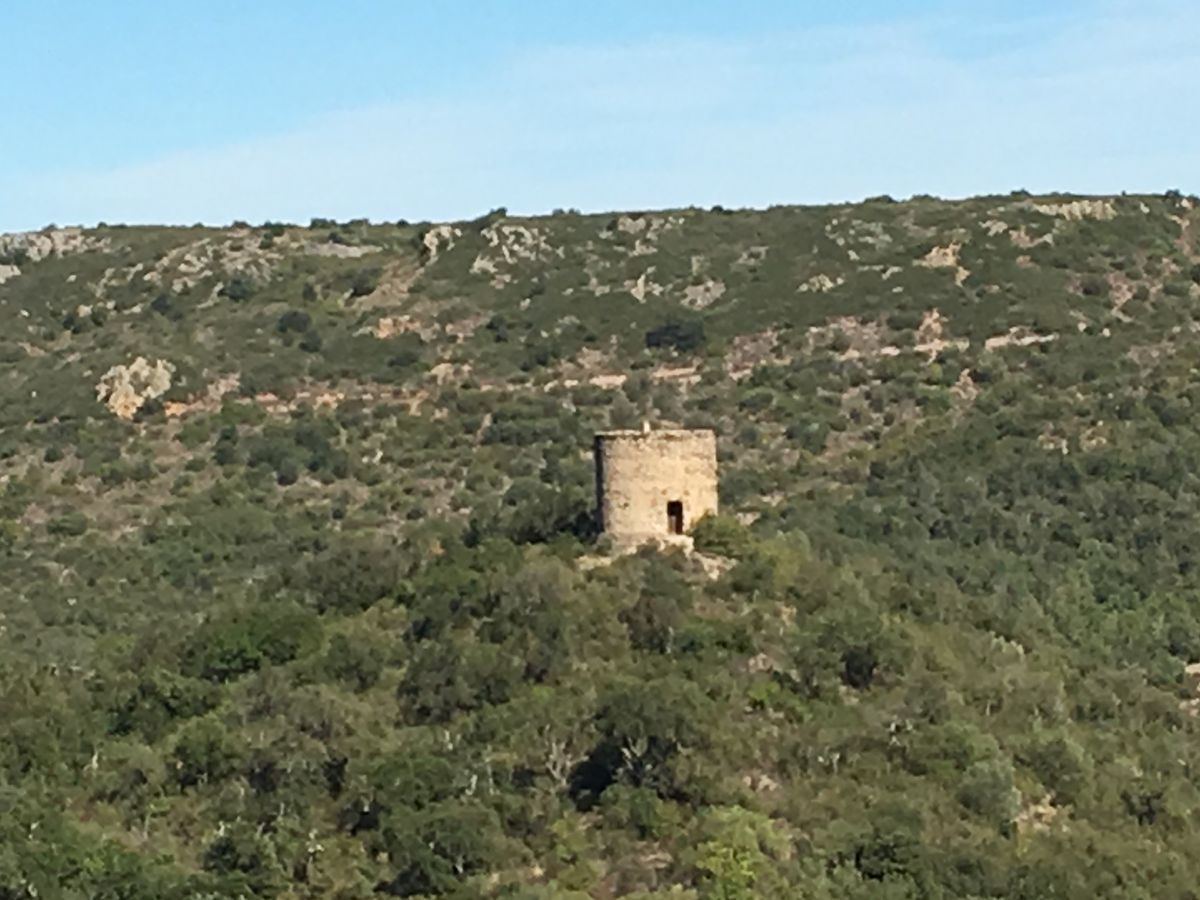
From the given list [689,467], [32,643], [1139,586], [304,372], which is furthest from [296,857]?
[304,372]

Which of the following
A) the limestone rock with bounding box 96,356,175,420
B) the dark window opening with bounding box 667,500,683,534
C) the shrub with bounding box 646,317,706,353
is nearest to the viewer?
the dark window opening with bounding box 667,500,683,534

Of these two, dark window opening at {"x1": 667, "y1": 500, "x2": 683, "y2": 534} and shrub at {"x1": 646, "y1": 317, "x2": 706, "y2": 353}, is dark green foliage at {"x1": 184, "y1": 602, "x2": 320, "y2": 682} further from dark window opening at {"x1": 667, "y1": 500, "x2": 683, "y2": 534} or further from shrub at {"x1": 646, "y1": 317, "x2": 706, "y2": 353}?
shrub at {"x1": 646, "y1": 317, "x2": 706, "y2": 353}

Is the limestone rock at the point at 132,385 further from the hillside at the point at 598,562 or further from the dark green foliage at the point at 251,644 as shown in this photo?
the dark green foliage at the point at 251,644

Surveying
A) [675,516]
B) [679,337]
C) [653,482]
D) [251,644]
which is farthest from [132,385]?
[653,482]

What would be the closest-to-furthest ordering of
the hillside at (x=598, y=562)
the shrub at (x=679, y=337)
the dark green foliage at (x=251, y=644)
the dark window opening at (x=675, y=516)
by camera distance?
the hillside at (x=598, y=562), the dark window opening at (x=675, y=516), the dark green foliage at (x=251, y=644), the shrub at (x=679, y=337)

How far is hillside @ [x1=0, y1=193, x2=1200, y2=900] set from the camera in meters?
36.1

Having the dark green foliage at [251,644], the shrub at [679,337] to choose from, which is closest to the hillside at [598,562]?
the dark green foliage at [251,644]

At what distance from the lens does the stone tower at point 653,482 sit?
131ft

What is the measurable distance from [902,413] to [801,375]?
375 cm

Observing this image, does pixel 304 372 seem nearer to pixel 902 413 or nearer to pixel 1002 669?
pixel 902 413

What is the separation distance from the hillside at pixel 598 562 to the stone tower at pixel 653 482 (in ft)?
1.36

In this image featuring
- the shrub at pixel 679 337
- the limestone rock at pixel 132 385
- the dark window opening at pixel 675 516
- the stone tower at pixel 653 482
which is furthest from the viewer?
the shrub at pixel 679 337

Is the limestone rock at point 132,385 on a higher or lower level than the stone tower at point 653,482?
lower

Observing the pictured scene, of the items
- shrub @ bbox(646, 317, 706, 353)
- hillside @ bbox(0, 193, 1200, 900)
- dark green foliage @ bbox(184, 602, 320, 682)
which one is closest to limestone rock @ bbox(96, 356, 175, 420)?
hillside @ bbox(0, 193, 1200, 900)
